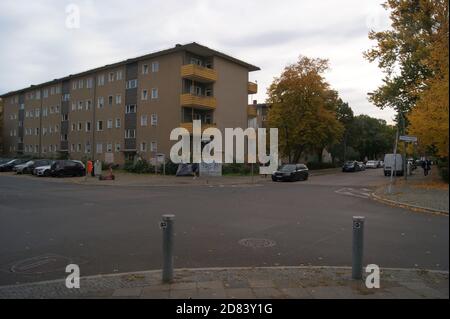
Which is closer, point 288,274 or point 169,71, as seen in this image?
point 288,274

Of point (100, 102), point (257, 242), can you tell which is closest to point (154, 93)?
point (100, 102)

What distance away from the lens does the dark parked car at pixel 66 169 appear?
37.7m

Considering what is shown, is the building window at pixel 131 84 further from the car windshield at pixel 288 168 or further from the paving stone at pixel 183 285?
the paving stone at pixel 183 285

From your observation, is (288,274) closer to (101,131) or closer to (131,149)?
(131,149)

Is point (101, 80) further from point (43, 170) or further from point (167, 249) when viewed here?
point (167, 249)

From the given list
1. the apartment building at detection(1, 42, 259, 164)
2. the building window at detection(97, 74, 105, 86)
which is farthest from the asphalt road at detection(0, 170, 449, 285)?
the building window at detection(97, 74, 105, 86)

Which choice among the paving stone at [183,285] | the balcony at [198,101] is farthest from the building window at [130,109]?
the paving stone at [183,285]

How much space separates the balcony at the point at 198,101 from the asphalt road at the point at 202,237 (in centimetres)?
2811

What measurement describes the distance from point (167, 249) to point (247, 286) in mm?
1256

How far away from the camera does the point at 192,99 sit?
139 feet

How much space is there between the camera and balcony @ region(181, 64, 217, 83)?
42.2 metres

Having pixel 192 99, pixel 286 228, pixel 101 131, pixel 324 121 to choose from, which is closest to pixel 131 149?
pixel 101 131

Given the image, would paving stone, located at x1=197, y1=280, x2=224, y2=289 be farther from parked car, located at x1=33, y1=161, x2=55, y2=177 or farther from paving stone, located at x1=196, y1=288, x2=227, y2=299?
parked car, located at x1=33, y1=161, x2=55, y2=177
